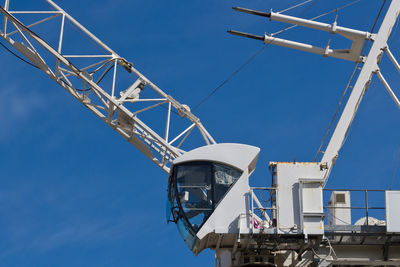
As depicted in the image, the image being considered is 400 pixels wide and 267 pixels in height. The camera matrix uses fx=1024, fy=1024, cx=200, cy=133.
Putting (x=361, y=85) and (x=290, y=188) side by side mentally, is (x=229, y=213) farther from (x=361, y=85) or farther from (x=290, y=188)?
(x=361, y=85)

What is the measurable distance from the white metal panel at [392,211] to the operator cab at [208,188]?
19.7 feet

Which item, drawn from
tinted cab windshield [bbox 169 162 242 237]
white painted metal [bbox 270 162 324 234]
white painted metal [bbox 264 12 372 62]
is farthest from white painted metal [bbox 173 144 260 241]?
white painted metal [bbox 264 12 372 62]

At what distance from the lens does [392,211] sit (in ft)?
142

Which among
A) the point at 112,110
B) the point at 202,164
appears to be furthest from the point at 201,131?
the point at 202,164

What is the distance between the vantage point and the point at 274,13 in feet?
166

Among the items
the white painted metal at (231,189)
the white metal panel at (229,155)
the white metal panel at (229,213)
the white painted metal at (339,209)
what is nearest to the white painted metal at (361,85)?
the white painted metal at (339,209)

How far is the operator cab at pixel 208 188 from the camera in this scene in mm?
43969

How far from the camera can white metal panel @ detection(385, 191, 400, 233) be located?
142ft

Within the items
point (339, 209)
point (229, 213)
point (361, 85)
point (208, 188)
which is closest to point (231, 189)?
point (208, 188)

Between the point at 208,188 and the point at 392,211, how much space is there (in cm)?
794

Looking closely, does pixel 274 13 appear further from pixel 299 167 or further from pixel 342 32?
pixel 299 167

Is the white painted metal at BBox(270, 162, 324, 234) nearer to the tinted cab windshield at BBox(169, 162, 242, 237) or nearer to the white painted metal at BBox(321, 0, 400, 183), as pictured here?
the tinted cab windshield at BBox(169, 162, 242, 237)

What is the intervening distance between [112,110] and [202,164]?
41.8 feet

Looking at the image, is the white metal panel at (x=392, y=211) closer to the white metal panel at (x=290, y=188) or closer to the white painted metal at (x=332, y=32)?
the white metal panel at (x=290, y=188)
